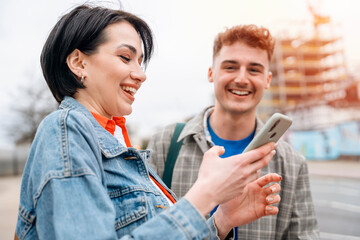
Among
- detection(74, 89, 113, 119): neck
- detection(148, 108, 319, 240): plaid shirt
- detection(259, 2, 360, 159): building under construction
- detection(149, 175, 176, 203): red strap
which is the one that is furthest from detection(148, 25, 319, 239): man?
detection(259, 2, 360, 159): building under construction

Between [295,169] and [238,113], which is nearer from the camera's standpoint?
[295,169]

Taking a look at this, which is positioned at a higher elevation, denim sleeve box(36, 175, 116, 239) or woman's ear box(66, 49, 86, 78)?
woman's ear box(66, 49, 86, 78)

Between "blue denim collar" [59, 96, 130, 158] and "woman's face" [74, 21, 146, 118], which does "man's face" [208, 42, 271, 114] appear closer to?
"woman's face" [74, 21, 146, 118]

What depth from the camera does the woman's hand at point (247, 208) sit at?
4.81ft

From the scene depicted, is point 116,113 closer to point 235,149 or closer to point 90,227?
point 90,227

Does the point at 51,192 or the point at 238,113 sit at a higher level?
the point at 238,113

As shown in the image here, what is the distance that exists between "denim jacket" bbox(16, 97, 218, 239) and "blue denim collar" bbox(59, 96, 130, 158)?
0.01m

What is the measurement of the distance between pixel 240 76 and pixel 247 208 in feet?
3.83

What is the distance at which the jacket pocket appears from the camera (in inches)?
38.6

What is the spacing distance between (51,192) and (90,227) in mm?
154

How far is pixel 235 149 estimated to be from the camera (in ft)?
7.86

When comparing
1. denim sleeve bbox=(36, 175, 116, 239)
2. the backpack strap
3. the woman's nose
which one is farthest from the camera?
the backpack strap

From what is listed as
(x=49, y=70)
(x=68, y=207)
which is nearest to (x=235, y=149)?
(x=49, y=70)

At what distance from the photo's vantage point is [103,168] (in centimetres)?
101
